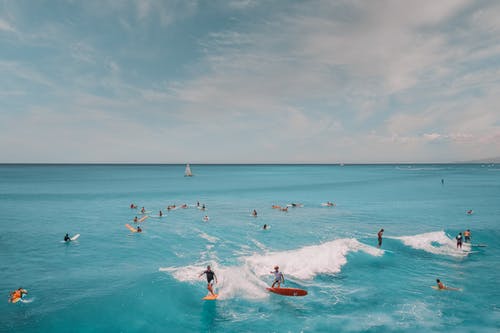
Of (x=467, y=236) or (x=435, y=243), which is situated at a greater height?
(x=467, y=236)

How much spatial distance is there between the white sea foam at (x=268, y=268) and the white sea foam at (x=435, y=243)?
207 inches

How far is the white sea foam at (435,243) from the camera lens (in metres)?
31.3

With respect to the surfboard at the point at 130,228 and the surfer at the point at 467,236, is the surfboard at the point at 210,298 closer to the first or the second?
the surfboard at the point at 130,228

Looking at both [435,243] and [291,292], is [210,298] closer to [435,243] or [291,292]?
[291,292]

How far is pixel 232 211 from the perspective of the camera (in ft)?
191

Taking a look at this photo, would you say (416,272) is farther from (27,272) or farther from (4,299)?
(27,272)

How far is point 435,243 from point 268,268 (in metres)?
21.4

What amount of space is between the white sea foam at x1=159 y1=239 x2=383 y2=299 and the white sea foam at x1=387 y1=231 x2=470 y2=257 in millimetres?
5268

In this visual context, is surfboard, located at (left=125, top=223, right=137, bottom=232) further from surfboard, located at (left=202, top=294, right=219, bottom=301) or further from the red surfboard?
the red surfboard

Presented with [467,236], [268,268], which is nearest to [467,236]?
[467,236]

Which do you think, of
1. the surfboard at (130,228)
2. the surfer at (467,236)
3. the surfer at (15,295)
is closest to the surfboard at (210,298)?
the surfer at (15,295)

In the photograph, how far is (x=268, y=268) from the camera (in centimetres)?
2683

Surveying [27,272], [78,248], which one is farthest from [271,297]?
[78,248]

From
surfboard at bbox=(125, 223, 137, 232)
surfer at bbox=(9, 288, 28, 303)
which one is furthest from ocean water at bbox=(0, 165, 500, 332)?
surfboard at bbox=(125, 223, 137, 232)
